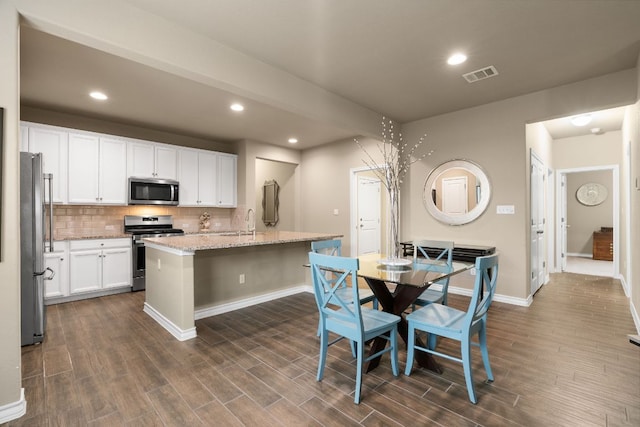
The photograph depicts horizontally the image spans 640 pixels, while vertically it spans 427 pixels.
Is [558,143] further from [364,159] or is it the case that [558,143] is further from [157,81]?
[157,81]

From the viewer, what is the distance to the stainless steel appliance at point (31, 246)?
8.38 ft

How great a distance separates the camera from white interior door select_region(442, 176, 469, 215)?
4.43m

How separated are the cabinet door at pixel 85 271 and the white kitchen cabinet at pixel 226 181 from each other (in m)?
2.12

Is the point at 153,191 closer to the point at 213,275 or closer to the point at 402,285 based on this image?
the point at 213,275

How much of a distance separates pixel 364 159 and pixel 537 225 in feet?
9.30

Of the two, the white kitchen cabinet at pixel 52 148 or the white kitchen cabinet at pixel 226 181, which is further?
the white kitchen cabinet at pixel 226 181

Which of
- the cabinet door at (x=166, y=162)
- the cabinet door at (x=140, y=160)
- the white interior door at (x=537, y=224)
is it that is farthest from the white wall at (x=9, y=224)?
the white interior door at (x=537, y=224)

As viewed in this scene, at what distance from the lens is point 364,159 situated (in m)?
5.64

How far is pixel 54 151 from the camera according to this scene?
165 inches

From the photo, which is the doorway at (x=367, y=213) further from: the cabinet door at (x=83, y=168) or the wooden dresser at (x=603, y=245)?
the wooden dresser at (x=603, y=245)

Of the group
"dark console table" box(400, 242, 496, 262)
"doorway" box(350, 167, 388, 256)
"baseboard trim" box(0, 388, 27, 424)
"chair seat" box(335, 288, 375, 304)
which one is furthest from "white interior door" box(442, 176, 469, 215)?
"baseboard trim" box(0, 388, 27, 424)

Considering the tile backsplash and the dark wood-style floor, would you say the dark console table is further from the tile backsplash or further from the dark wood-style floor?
the tile backsplash

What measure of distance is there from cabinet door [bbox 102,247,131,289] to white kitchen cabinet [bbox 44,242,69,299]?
0.42 m

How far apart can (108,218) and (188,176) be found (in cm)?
138
